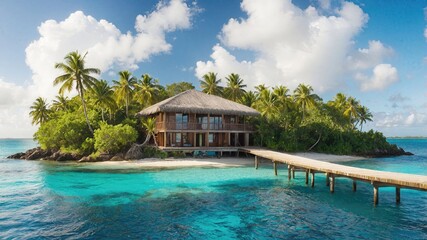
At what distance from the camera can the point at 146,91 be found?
125 feet

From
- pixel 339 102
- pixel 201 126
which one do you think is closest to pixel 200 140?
pixel 201 126

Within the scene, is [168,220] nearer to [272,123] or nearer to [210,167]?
[210,167]

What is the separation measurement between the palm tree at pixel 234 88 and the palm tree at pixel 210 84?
1.59m

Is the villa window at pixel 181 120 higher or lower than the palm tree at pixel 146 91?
lower

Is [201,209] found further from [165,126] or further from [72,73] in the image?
[72,73]

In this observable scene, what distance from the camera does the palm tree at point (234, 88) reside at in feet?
150

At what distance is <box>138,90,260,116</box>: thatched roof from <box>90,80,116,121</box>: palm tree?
13.4ft

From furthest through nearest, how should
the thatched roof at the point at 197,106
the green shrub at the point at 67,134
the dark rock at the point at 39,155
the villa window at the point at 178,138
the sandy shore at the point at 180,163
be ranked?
1. the dark rock at the point at 39,155
2. the green shrub at the point at 67,134
3. the villa window at the point at 178,138
4. the thatched roof at the point at 197,106
5. the sandy shore at the point at 180,163

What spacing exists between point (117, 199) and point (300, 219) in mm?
8628

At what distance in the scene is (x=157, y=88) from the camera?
3947 cm

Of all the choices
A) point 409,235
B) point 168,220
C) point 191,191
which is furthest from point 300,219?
point 191,191

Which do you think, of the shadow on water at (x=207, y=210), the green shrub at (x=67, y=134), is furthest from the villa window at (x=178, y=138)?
the shadow on water at (x=207, y=210)

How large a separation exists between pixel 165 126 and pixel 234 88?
1908 cm

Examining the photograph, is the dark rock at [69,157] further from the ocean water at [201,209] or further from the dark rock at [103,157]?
the ocean water at [201,209]
